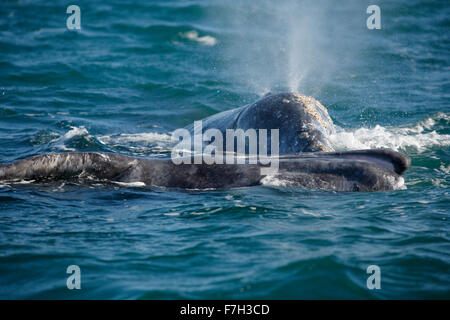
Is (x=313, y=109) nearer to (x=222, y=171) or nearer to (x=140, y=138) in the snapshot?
(x=222, y=171)

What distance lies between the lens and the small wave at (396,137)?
9953mm

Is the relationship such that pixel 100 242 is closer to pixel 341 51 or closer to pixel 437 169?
pixel 437 169

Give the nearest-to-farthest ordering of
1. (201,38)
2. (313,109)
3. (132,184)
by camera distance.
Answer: (132,184) < (313,109) < (201,38)

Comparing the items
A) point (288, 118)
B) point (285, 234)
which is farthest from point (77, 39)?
point (285, 234)

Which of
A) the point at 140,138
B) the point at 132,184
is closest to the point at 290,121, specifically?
the point at 132,184

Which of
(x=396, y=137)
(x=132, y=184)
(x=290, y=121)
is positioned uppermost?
(x=290, y=121)

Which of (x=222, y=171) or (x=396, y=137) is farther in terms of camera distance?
(x=396, y=137)

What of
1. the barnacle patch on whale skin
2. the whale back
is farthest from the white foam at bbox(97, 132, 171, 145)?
the barnacle patch on whale skin

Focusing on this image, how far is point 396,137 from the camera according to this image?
10.7m

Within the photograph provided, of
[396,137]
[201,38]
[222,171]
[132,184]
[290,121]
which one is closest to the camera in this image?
[222,171]

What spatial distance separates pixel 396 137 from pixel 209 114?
14.6 ft

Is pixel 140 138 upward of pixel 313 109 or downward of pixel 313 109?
downward

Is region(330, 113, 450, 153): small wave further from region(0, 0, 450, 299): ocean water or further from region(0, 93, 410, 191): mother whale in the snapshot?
region(0, 93, 410, 191): mother whale
